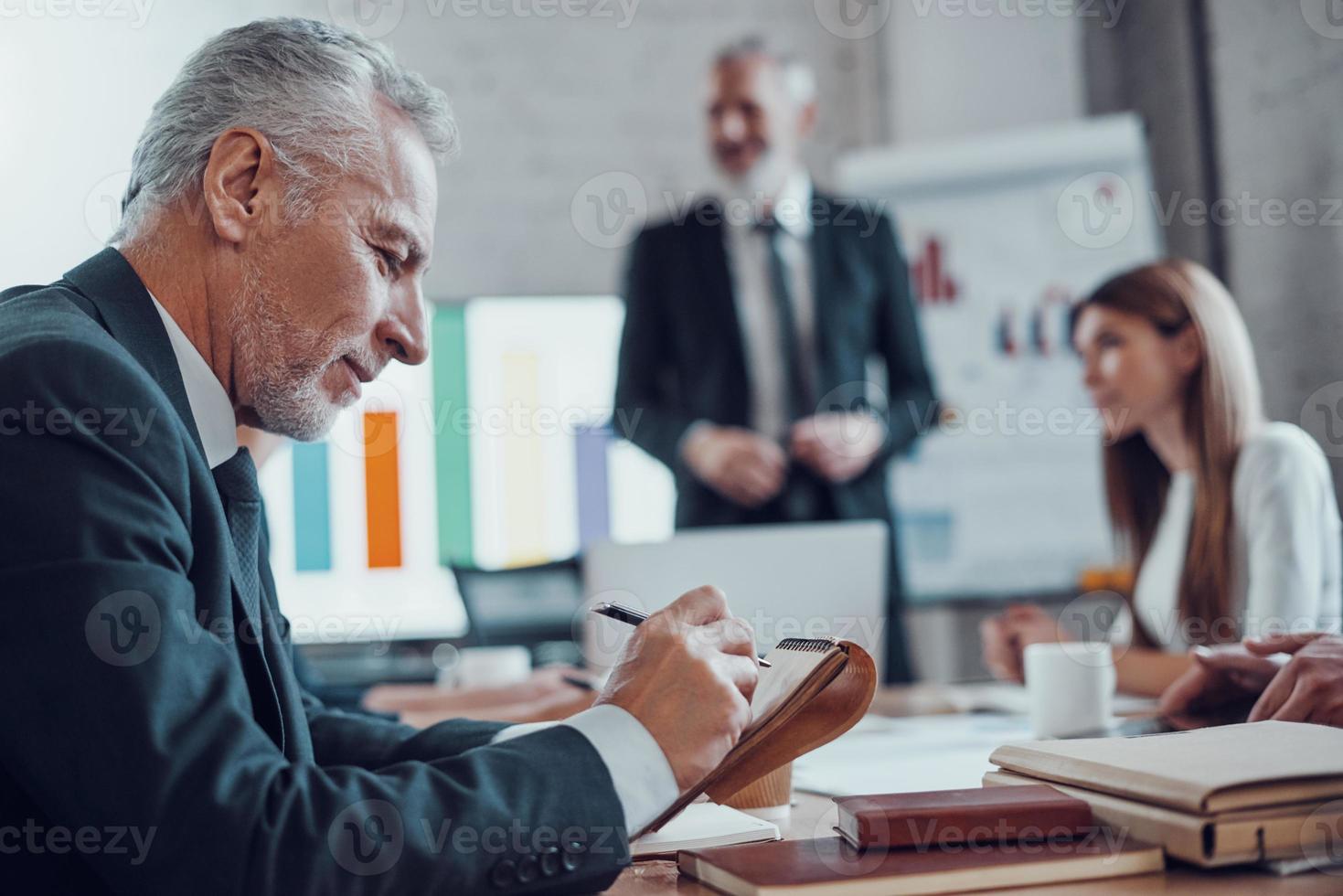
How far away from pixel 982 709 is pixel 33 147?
2.98 m

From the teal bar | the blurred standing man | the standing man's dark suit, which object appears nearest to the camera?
the blurred standing man

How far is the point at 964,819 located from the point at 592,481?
10.3ft

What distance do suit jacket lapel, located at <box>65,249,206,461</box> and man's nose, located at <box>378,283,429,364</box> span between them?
0.73 feet

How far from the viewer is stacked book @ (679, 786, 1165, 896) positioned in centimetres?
74

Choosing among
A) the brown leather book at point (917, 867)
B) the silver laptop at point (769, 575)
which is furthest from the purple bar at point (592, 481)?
the brown leather book at point (917, 867)

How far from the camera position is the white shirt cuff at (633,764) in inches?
31.6

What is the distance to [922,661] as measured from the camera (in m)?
4.16

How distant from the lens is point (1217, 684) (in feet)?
4.42

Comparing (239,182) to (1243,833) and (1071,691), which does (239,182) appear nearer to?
(1243,833)

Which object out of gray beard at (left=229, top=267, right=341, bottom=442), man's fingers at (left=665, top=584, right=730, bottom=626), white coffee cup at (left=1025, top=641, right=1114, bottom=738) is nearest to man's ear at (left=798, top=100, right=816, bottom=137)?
white coffee cup at (left=1025, top=641, right=1114, bottom=738)

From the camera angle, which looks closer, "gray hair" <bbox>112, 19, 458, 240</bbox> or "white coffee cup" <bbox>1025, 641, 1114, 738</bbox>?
"gray hair" <bbox>112, 19, 458, 240</bbox>

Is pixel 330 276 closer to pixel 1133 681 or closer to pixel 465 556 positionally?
pixel 1133 681

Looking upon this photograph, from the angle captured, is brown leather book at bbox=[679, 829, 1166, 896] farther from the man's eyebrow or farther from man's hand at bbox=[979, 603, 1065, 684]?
man's hand at bbox=[979, 603, 1065, 684]

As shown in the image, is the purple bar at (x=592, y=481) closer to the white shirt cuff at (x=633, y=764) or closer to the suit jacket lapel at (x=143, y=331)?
the suit jacket lapel at (x=143, y=331)
